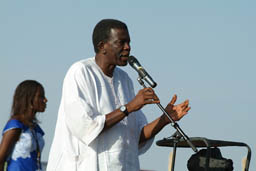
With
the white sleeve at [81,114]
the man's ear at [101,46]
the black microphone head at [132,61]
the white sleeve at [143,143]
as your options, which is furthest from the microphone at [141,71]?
the white sleeve at [143,143]

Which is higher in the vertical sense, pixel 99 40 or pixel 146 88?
pixel 99 40

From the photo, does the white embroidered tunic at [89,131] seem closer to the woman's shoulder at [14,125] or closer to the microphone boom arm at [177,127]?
the microphone boom arm at [177,127]

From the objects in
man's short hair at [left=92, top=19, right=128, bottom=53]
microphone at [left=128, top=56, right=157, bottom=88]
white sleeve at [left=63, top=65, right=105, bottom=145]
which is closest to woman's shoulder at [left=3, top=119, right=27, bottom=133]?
white sleeve at [left=63, top=65, right=105, bottom=145]

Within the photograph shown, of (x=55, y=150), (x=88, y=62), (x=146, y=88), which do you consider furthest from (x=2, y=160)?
(x=146, y=88)

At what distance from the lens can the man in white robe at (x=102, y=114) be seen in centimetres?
442

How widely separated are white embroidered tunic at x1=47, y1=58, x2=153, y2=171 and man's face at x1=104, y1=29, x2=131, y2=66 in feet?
0.53

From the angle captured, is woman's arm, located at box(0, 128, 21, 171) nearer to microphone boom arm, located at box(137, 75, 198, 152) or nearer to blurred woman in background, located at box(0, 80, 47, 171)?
blurred woman in background, located at box(0, 80, 47, 171)

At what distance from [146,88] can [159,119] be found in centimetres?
60

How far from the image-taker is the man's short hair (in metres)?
4.77

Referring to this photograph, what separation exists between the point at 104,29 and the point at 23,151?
4.11ft

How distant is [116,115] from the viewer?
4406 mm

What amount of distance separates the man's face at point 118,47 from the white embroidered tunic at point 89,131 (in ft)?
0.53

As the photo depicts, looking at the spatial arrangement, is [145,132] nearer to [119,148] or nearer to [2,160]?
[119,148]

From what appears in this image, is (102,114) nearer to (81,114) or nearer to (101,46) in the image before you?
(81,114)
